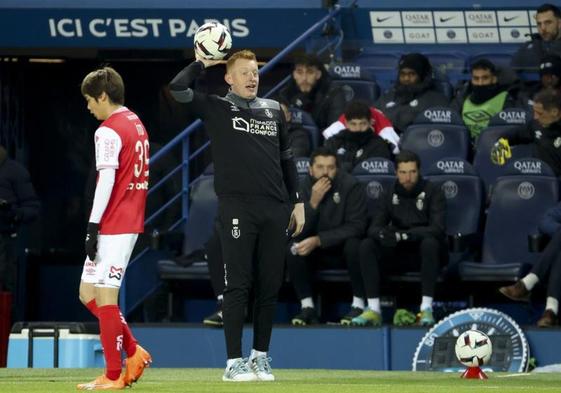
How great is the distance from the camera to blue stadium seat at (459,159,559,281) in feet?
45.5

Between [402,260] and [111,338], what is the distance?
5290 millimetres

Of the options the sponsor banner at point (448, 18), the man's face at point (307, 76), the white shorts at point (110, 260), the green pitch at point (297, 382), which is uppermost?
the sponsor banner at point (448, 18)

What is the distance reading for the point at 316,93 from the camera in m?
15.9

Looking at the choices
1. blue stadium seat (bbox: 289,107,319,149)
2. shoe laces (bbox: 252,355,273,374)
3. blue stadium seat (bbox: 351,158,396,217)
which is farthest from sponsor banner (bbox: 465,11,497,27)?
shoe laces (bbox: 252,355,273,374)

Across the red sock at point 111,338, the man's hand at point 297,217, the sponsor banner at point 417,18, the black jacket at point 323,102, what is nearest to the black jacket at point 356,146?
the black jacket at point 323,102

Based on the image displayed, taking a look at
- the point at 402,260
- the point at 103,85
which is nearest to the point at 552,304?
the point at 402,260

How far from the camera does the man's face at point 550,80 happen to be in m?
15.2

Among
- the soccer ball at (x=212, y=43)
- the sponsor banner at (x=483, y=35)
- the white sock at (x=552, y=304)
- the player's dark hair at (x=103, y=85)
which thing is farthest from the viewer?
the sponsor banner at (x=483, y=35)

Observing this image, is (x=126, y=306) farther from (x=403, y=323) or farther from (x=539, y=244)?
(x=539, y=244)

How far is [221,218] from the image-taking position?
31.8 feet

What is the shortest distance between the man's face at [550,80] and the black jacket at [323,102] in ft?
6.41

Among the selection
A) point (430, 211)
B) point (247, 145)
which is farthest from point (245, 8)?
point (247, 145)

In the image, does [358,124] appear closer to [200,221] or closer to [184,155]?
[200,221]

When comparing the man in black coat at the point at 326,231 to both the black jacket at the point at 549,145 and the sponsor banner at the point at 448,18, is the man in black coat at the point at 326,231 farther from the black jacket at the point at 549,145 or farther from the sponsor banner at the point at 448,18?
the sponsor banner at the point at 448,18
